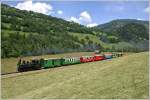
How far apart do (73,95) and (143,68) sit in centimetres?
1066

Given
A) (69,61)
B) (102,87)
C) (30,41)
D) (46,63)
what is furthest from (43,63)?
(30,41)

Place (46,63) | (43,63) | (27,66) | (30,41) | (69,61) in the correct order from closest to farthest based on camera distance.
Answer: (27,66) < (43,63) < (46,63) < (69,61) < (30,41)

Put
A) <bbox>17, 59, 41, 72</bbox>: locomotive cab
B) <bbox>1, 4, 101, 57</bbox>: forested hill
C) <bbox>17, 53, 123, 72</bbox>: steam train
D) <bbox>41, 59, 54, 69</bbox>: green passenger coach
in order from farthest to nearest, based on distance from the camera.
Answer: <bbox>1, 4, 101, 57</bbox>: forested hill < <bbox>41, 59, 54, 69</bbox>: green passenger coach < <bbox>17, 53, 123, 72</bbox>: steam train < <bbox>17, 59, 41, 72</bbox>: locomotive cab

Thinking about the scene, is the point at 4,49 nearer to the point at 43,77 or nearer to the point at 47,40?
the point at 47,40

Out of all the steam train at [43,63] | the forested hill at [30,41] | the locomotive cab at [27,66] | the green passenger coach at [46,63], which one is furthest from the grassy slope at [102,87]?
the forested hill at [30,41]

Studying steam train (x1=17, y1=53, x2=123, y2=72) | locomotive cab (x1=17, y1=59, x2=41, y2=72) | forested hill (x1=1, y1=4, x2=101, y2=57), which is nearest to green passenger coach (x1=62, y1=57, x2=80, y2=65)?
steam train (x1=17, y1=53, x2=123, y2=72)

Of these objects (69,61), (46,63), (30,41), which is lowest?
(69,61)

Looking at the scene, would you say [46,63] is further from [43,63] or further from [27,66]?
[27,66]

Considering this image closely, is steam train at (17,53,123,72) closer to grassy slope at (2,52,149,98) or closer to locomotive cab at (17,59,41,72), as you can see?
locomotive cab at (17,59,41,72)

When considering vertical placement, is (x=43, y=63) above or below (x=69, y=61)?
above

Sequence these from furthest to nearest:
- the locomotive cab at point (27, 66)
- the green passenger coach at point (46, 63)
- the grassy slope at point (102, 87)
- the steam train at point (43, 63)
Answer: the green passenger coach at point (46, 63), the steam train at point (43, 63), the locomotive cab at point (27, 66), the grassy slope at point (102, 87)

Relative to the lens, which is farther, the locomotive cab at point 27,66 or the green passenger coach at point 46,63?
the green passenger coach at point 46,63

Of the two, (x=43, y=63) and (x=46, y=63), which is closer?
(x=43, y=63)

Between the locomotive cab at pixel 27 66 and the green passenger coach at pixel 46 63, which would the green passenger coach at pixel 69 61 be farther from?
the locomotive cab at pixel 27 66
